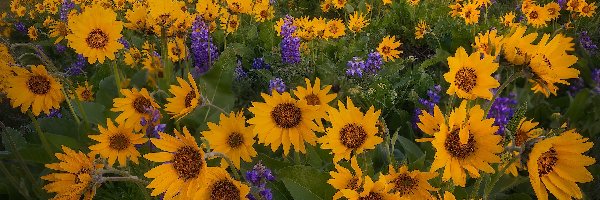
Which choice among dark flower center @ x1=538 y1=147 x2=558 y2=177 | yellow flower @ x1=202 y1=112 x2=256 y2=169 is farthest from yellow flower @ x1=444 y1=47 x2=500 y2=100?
yellow flower @ x1=202 y1=112 x2=256 y2=169

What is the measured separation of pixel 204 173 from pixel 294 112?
0.44m

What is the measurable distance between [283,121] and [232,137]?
24cm

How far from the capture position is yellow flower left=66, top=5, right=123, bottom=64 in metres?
2.20

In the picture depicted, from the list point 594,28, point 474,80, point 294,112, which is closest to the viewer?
point 474,80

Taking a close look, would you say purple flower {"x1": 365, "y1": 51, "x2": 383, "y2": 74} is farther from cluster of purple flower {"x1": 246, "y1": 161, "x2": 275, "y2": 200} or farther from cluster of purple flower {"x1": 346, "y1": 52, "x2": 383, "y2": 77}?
cluster of purple flower {"x1": 246, "y1": 161, "x2": 275, "y2": 200}

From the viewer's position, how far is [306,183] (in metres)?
1.89

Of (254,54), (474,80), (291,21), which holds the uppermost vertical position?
(474,80)

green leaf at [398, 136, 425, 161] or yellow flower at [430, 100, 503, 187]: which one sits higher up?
yellow flower at [430, 100, 503, 187]

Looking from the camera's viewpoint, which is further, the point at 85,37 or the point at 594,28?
the point at 594,28

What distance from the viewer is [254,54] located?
455 centimetres

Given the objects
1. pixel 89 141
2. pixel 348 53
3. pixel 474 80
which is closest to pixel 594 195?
pixel 474 80

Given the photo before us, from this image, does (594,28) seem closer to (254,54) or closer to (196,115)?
(254,54)

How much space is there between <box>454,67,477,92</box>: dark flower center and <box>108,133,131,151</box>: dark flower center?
54.7 inches

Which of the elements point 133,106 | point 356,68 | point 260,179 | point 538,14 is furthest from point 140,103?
point 538,14
